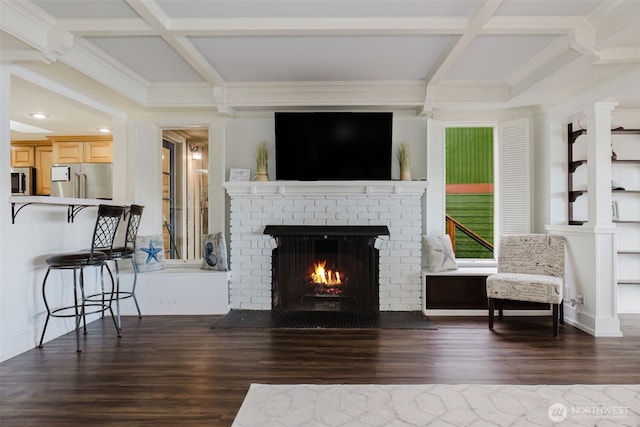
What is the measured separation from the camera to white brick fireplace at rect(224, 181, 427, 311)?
4.12 meters

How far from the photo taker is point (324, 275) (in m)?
4.21

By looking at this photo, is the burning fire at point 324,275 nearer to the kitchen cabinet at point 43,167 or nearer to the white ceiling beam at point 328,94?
the white ceiling beam at point 328,94

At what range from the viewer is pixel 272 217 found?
4.21 metres

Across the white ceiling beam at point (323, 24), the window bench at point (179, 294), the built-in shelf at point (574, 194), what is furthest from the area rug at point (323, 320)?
the white ceiling beam at point (323, 24)

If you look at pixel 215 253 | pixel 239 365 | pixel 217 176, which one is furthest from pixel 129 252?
pixel 239 365

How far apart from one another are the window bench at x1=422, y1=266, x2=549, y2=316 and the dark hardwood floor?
37cm

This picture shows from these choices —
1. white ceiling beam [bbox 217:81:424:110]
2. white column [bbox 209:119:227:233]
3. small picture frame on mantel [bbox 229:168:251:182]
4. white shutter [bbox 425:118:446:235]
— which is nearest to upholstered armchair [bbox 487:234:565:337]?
white shutter [bbox 425:118:446:235]

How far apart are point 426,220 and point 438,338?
1493 millimetres

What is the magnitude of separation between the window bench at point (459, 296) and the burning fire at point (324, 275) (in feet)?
3.16

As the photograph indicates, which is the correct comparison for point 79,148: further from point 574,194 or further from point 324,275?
point 574,194

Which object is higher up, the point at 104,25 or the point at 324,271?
the point at 104,25

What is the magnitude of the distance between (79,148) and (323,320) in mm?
4492

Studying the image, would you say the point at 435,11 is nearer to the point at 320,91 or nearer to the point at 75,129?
the point at 320,91

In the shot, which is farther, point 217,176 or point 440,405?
point 217,176
